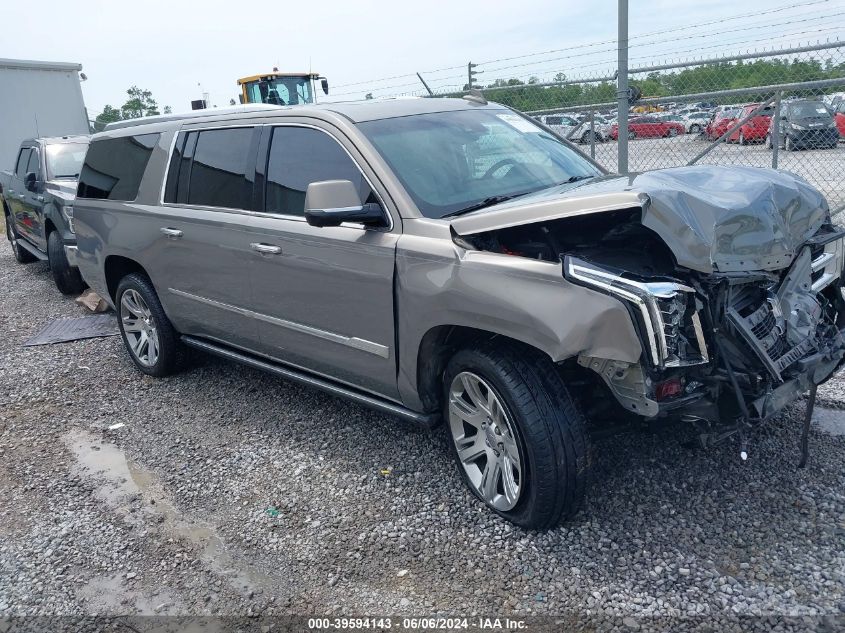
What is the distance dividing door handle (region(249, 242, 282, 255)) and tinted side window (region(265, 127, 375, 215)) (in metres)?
0.20

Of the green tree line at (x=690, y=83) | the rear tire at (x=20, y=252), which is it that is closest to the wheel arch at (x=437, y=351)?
the green tree line at (x=690, y=83)

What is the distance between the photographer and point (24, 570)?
3.49 metres

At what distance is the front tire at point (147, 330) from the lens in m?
5.61

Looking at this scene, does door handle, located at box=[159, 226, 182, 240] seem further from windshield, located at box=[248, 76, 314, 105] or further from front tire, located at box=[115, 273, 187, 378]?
windshield, located at box=[248, 76, 314, 105]

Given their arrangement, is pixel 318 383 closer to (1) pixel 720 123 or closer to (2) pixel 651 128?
(1) pixel 720 123

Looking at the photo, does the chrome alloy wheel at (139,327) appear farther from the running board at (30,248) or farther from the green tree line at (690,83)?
the green tree line at (690,83)

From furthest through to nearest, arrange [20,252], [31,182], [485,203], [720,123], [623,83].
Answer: [20,252] → [31,182] → [720,123] → [623,83] → [485,203]

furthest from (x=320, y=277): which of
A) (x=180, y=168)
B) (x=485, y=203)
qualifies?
(x=180, y=168)

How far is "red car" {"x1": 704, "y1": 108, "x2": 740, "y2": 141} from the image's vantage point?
26.0 ft

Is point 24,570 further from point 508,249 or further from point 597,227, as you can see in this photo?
point 597,227

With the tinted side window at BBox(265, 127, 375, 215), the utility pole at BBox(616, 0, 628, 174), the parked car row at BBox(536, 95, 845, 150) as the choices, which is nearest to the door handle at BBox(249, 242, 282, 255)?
the tinted side window at BBox(265, 127, 375, 215)

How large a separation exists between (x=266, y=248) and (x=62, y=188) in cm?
573

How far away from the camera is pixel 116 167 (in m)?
5.81

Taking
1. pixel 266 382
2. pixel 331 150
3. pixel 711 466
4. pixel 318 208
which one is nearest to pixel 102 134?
pixel 266 382
